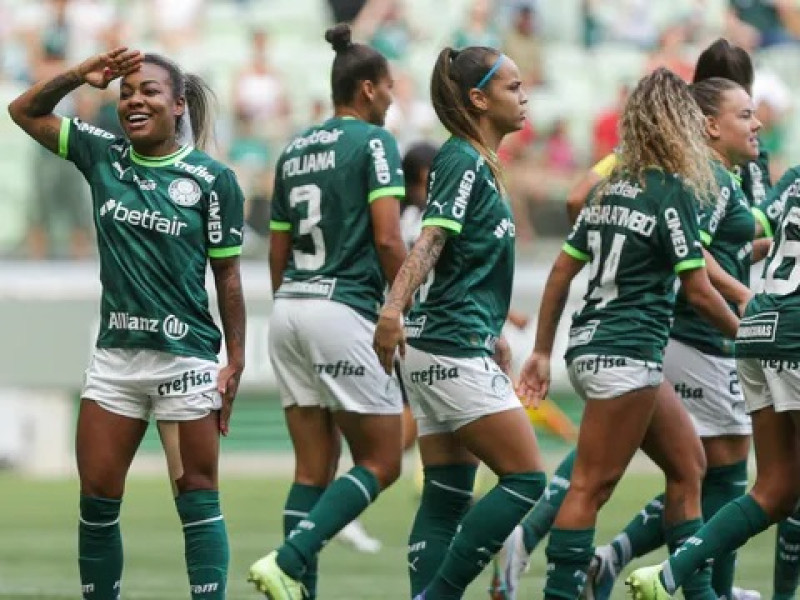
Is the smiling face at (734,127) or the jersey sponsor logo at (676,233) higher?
the smiling face at (734,127)

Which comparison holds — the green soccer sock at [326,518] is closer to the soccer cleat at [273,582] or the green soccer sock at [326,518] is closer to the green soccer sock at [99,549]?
the soccer cleat at [273,582]

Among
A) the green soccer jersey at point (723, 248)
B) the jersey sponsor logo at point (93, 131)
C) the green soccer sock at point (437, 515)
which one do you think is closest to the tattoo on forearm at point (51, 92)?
the jersey sponsor logo at point (93, 131)

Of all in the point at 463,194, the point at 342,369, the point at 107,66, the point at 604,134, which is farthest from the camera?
the point at 604,134

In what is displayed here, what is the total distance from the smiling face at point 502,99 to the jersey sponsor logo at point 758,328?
121 cm

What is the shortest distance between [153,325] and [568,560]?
1.88 m

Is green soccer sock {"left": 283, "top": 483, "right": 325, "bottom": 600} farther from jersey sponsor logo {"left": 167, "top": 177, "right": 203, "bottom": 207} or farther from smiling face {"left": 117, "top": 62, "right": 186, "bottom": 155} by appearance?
smiling face {"left": 117, "top": 62, "right": 186, "bottom": 155}

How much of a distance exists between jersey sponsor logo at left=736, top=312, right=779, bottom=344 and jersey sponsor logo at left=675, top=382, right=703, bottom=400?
2.78 ft

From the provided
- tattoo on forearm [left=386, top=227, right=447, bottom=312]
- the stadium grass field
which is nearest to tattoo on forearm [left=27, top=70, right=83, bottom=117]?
tattoo on forearm [left=386, top=227, right=447, bottom=312]

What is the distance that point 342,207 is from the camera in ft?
28.4

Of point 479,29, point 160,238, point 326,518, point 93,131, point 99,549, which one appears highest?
point 479,29

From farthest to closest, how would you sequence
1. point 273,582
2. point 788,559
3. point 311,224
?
point 311,224 → point 788,559 → point 273,582

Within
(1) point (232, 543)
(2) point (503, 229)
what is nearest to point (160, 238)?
(2) point (503, 229)

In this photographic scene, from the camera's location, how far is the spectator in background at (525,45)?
68.1ft

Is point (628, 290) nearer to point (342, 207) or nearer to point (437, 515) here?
point (437, 515)
